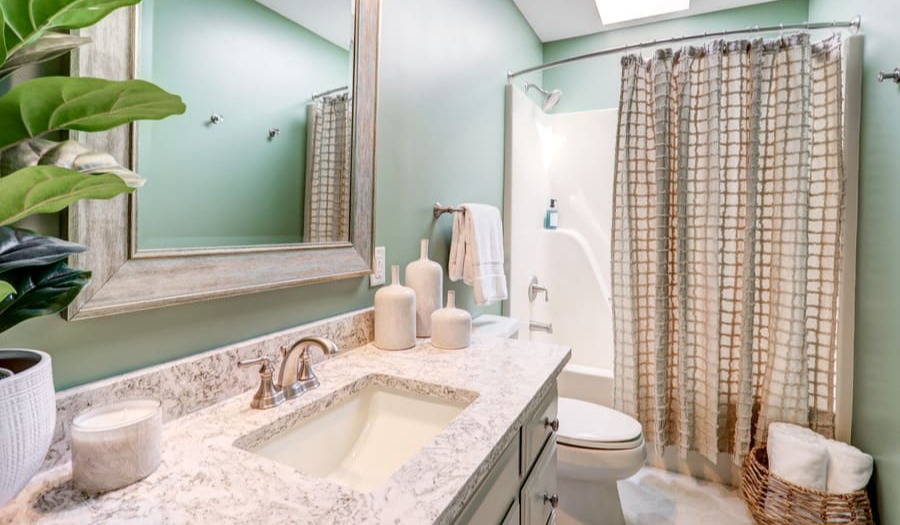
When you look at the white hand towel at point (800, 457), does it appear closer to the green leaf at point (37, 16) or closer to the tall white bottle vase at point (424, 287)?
the tall white bottle vase at point (424, 287)

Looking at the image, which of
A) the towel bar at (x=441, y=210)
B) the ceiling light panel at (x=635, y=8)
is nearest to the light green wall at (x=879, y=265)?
the ceiling light panel at (x=635, y=8)

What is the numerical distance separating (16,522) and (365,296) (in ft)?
2.73

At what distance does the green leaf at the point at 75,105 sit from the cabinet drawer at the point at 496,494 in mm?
641

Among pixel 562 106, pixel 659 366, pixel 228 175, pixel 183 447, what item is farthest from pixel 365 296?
pixel 562 106

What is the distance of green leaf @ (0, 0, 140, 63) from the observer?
355 mm

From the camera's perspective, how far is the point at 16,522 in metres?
0.50

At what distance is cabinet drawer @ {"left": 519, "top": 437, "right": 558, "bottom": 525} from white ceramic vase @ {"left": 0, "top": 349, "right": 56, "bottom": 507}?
2.59 ft

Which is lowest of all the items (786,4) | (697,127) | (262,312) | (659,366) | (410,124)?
(659,366)

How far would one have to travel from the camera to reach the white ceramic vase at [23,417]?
45 centimetres

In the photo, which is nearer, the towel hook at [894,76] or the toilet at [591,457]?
the towel hook at [894,76]

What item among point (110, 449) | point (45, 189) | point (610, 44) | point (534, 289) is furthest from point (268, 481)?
point (610, 44)

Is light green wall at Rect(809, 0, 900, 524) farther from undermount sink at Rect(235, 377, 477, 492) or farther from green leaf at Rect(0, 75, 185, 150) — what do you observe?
green leaf at Rect(0, 75, 185, 150)

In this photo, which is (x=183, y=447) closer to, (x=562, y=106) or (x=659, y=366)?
(x=659, y=366)

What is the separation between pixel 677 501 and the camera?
1845 mm
